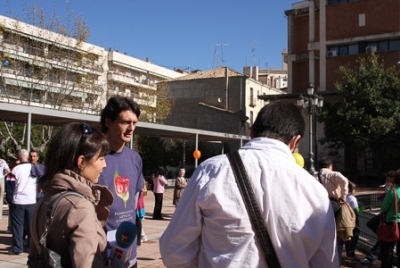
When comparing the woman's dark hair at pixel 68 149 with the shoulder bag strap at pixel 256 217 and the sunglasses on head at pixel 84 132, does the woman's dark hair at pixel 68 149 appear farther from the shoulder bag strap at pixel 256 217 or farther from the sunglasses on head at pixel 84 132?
the shoulder bag strap at pixel 256 217

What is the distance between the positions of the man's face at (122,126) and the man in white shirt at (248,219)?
1435 millimetres

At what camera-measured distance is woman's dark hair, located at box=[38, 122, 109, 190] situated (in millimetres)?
2574

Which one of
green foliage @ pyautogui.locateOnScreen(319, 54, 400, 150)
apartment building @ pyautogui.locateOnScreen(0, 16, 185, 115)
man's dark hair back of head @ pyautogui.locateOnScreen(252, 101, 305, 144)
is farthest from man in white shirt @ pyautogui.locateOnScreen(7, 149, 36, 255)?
green foliage @ pyautogui.locateOnScreen(319, 54, 400, 150)

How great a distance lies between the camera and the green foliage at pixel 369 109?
109 ft

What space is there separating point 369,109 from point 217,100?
707 inches

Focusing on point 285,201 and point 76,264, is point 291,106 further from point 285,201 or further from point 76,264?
point 76,264

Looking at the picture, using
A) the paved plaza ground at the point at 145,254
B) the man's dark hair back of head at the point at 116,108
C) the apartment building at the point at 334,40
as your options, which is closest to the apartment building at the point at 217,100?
the apartment building at the point at 334,40

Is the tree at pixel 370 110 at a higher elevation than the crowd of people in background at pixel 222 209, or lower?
higher

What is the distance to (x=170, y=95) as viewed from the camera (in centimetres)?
5175

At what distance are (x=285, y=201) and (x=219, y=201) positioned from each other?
0.96ft

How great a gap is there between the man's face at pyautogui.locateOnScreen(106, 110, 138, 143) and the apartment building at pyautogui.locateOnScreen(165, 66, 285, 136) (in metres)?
41.6

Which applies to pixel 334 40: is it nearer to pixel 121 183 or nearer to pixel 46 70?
pixel 46 70

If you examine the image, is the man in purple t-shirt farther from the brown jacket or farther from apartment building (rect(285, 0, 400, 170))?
apartment building (rect(285, 0, 400, 170))

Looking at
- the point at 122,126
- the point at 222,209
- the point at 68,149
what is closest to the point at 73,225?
the point at 68,149
